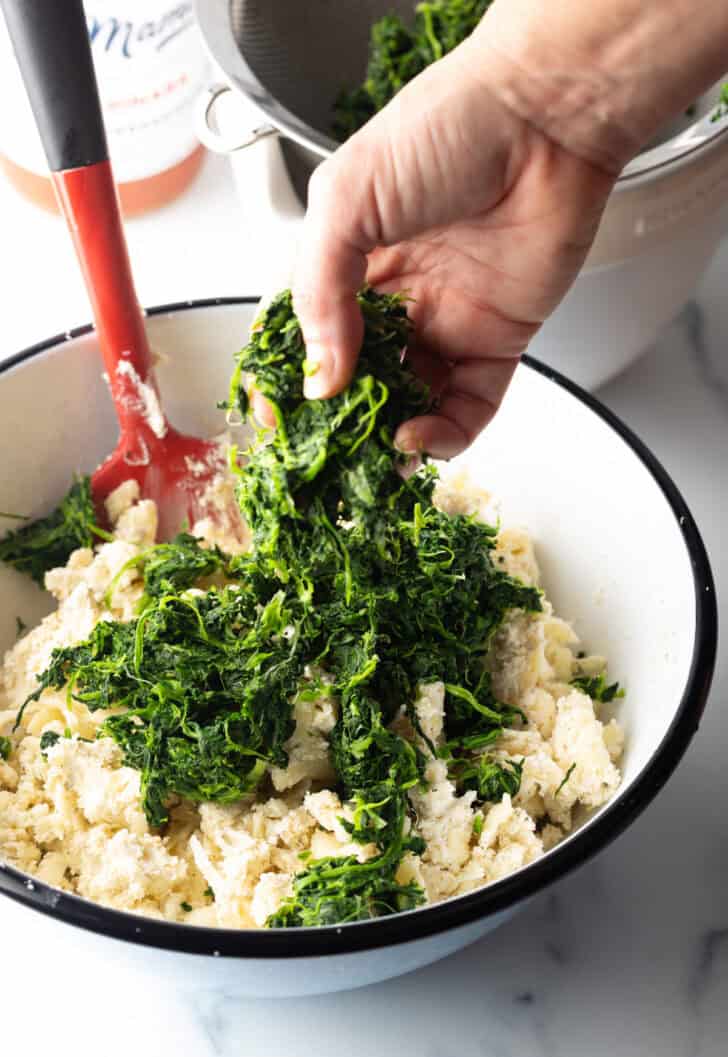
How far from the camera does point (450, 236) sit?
1.71 meters

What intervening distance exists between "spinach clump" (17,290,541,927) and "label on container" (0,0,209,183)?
1217 millimetres

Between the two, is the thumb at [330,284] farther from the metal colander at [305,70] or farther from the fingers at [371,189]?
the metal colander at [305,70]

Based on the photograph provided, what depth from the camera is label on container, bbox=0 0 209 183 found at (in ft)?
8.01

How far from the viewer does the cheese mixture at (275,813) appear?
4.91 feet

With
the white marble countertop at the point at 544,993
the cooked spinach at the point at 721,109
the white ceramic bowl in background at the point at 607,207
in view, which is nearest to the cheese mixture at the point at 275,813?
the white marble countertop at the point at 544,993

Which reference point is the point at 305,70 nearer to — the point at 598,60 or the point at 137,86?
the point at 137,86

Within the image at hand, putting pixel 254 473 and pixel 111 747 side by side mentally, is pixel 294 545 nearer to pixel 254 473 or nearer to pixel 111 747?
pixel 254 473

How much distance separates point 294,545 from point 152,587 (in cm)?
34

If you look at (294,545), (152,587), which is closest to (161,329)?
(152,587)

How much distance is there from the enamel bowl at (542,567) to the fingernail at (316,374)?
0.54 metres

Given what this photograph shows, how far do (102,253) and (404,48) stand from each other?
886 millimetres

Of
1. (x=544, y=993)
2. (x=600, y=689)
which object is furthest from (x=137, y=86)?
(x=544, y=993)

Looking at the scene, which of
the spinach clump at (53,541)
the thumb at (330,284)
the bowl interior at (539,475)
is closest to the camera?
the thumb at (330,284)

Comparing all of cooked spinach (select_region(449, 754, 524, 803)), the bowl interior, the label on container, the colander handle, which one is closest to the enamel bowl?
the bowl interior
